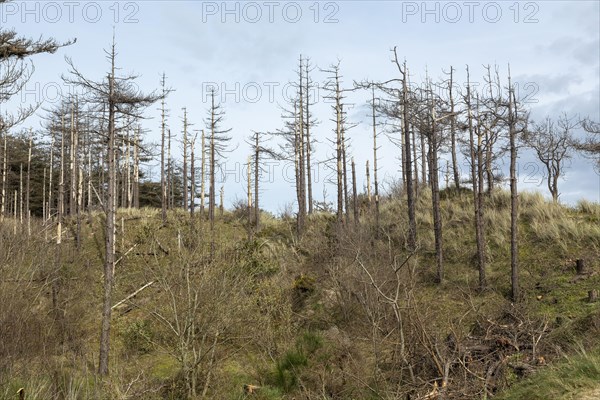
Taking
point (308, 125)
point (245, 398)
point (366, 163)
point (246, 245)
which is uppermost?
point (308, 125)

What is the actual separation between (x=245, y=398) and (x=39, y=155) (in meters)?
43.7

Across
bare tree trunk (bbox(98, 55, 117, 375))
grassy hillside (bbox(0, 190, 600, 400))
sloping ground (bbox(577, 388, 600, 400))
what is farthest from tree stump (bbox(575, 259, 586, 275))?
bare tree trunk (bbox(98, 55, 117, 375))

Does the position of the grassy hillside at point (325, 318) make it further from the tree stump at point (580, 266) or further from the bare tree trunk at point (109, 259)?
the bare tree trunk at point (109, 259)

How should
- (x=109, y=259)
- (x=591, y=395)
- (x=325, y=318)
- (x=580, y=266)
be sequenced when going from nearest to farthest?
(x=591, y=395)
(x=109, y=259)
(x=325, y=318)
(x=580, y=266)

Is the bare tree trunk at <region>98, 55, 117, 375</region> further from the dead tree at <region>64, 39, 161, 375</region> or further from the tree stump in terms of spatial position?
the tree stump

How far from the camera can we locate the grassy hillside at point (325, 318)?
8961 millimetres

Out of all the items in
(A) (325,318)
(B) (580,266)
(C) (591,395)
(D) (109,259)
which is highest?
(D) (109,259)

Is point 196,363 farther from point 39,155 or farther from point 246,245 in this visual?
point 39,155

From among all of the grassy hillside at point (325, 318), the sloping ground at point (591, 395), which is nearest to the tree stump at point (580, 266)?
the grassy hillside at point (325, 318)

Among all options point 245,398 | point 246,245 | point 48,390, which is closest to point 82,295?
point 246,245

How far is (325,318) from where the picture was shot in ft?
58.2

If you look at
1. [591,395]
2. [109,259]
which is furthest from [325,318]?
[591,395]

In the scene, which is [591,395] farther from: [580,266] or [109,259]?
[580,266]

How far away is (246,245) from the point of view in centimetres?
2431
